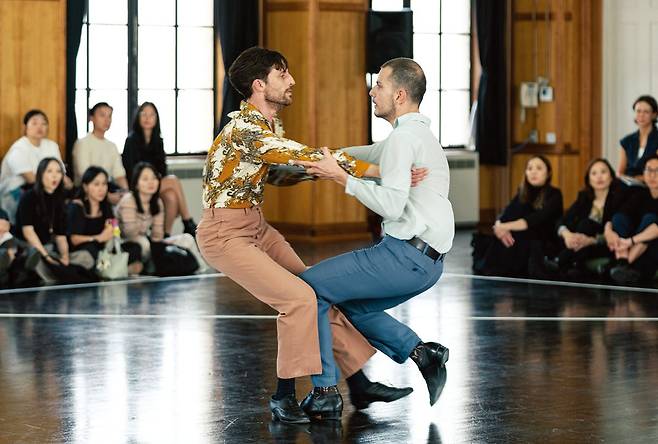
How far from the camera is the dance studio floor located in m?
4.80

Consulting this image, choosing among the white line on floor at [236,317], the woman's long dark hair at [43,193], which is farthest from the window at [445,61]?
the white line on floor at [236,317]

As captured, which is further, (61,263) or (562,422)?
(61,263)

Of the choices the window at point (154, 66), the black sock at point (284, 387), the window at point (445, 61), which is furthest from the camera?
the window at point (445, 61)

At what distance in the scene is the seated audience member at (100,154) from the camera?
9961 millimetres

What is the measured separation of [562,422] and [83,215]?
15.8ft

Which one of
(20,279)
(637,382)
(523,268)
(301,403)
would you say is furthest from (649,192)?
(301,403)

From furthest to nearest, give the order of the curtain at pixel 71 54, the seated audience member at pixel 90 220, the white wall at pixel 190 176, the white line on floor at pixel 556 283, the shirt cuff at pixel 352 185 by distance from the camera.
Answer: the white wall at pixel 190 176, the curtain at pixel 71 54, the seated audience member at pixel 90 220, the white line on floor at pixel 556 283, the shirt cuff at pixel 352 185

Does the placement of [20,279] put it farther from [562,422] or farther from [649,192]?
[562,422]

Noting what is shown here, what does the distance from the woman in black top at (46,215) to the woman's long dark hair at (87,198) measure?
0.19 meters

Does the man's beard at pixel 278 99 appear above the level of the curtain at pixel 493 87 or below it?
below

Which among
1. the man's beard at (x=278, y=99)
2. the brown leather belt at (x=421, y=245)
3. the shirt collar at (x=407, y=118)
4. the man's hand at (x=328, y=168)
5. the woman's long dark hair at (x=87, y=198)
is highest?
the man's beard at (x=278, y=99)

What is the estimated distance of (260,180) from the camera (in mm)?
4930

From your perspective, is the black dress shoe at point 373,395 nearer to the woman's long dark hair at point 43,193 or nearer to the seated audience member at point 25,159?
the woman's long dark hair at point 43,193

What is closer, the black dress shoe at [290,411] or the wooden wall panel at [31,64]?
the black dress shoe at [290,411]
